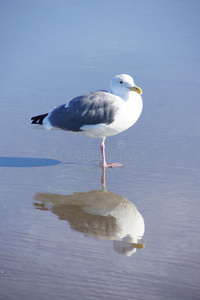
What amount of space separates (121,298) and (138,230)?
1024mm

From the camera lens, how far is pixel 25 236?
12.9 ft

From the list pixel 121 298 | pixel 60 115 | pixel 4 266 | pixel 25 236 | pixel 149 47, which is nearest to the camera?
pixel 121 298

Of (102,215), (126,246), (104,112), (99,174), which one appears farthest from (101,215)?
(104,112)

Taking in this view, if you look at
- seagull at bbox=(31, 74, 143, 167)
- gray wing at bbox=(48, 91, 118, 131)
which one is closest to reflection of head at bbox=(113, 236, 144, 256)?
seagull at bbox=(31, 74, 143, 167)

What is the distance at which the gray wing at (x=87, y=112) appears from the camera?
6008mm

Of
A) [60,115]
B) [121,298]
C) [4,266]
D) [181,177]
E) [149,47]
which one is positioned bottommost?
[121,298]

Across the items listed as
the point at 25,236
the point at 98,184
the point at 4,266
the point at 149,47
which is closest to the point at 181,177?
the point at 98,184

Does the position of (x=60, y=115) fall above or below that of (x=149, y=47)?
below

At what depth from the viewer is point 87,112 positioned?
610 cm

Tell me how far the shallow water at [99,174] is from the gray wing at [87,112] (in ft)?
1.14

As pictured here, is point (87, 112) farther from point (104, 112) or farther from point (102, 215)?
point (102, 215)

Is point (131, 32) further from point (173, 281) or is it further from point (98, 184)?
point (173, 281)

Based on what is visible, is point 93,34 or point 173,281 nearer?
point 173,281

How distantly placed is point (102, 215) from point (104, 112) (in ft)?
6.06
